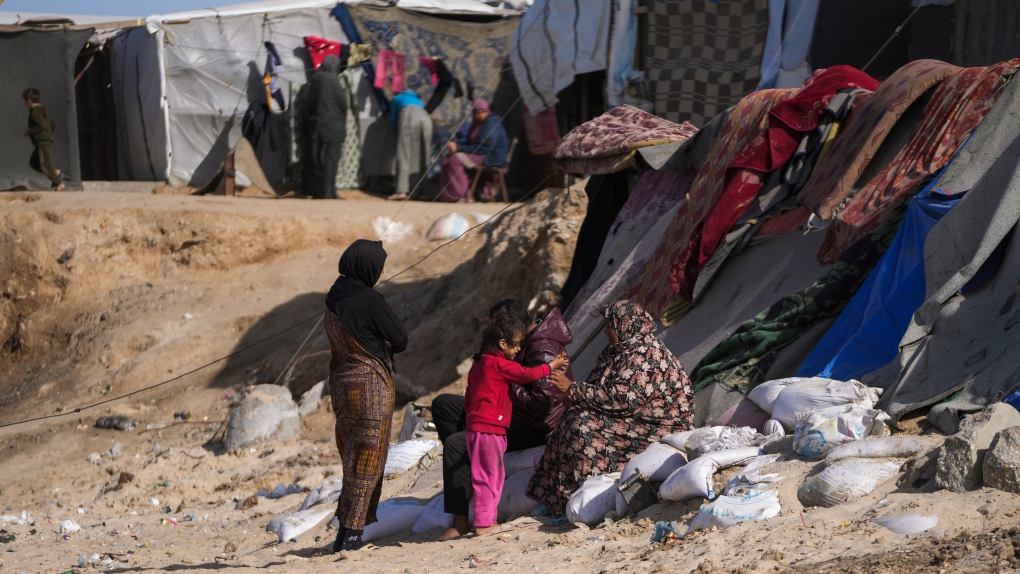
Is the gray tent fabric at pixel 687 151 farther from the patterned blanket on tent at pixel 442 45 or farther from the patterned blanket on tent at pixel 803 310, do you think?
the patterned blanket on tent at pixel 442 45

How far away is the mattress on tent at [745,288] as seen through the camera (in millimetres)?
5668

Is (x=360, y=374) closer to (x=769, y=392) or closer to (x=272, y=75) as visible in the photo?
(x=769, y=392)

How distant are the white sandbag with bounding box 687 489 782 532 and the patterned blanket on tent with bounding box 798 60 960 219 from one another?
225 centimetres

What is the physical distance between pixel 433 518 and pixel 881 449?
214cm

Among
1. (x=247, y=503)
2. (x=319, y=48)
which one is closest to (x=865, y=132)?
(x=247, y=503)

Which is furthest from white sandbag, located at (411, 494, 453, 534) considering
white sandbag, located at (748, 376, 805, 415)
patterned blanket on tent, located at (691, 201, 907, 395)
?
white sandbag, located at (748, 376, 805, 415)

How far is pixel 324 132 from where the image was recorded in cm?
1417

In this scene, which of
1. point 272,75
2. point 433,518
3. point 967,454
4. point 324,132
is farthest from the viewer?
point 272,75

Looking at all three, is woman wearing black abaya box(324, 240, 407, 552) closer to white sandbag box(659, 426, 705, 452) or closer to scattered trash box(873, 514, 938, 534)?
white sandbag box(659, 426, 705, 452)

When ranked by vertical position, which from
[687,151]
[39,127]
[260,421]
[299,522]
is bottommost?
[260,421]

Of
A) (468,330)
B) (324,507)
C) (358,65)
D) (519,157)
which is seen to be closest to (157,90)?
(358,65)

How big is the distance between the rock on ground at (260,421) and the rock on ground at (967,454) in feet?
19.6

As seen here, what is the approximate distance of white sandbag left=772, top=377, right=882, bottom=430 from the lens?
171 inches

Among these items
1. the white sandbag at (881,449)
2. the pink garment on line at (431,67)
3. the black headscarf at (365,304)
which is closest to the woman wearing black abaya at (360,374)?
the black headscarf at (365,304)
